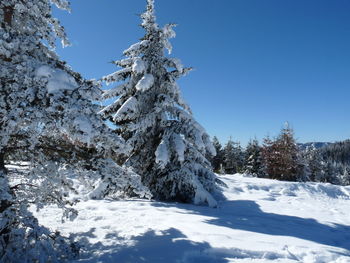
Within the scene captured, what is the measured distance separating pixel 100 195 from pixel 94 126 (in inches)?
260

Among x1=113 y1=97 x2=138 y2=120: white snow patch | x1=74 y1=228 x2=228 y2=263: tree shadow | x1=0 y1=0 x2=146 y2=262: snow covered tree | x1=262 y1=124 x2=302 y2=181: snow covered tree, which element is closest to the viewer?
x1=0 y1=0 x2=146 y2=262: snow covered tree

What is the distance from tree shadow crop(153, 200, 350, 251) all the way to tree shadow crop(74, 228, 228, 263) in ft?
6.66

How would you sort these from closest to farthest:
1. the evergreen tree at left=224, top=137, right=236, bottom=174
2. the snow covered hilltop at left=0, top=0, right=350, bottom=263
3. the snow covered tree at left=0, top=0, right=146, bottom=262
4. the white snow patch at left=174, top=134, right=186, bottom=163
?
the snow covered tree at left=0, top=0, right=146, bottom=262, the snow covered hilltop at left=0, top=0, right=350, bottom=263, the white snow patch at left=174, top=134, right=186, bottom=163, the evergreen tree at left=224, top=137, right=236, bottom=174

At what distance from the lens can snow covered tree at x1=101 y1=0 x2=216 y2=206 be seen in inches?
416

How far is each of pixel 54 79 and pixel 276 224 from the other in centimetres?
781

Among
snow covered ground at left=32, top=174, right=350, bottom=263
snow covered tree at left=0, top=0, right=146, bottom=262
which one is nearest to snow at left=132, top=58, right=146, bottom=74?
snow covered tree at left=0, top=0, right=146, bottom=262

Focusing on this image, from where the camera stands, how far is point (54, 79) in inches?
175

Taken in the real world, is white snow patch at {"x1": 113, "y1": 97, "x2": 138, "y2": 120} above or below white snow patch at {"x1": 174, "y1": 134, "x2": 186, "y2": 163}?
above

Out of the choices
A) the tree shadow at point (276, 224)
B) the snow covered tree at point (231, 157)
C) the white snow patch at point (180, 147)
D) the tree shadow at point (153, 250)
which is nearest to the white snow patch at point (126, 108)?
the white snow patch at point (180, 147)

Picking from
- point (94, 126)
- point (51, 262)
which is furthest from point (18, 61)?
point (51, 262)

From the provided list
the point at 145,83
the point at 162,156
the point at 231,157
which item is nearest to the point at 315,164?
the point at 231,157

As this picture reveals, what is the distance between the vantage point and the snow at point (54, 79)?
4.30m

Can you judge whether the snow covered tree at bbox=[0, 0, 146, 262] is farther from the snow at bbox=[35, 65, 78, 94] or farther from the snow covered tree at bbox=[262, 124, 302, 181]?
the snow covered tree at bbox=[262, 124, 302, 181]

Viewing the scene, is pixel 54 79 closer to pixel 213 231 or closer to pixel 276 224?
pixel 213 231
